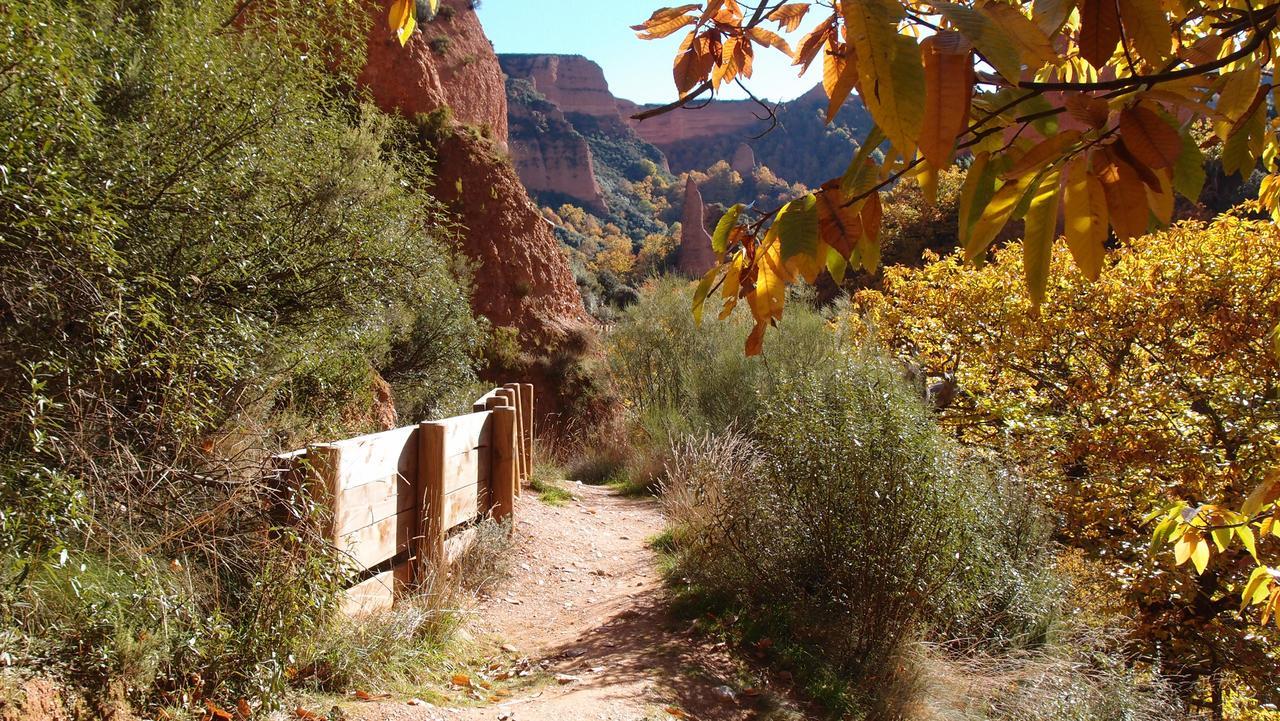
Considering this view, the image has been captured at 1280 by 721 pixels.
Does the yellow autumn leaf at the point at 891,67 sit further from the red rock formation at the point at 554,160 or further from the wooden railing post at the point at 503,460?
the red rock formation at the point at 554,160

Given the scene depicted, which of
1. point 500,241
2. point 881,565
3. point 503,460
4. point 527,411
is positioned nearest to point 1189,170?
point 881,565

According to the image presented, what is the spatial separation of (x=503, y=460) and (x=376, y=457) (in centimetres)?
187

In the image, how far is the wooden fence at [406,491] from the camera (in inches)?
141

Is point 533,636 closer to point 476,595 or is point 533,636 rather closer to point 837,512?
point 476,595

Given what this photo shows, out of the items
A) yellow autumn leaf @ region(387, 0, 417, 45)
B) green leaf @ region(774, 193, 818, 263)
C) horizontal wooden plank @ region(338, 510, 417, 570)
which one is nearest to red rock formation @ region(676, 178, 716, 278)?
horizontal wooden plank @ region(338, 510, 417, 570)

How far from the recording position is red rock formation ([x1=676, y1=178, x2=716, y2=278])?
44.9 meters

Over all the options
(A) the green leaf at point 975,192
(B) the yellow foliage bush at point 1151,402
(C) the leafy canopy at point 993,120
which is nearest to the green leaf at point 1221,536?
(C) the leafy canopy at point 993,120

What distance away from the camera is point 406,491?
446 centimetres

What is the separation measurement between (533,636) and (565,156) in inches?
2738

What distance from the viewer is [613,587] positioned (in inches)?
227

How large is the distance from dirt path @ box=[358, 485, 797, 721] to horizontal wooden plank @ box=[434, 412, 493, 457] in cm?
106

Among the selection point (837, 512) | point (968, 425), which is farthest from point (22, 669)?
point (968, 425)

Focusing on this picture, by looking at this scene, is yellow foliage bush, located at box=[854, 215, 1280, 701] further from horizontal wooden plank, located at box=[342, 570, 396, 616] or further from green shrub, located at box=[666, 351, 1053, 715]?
horizontal wooden plank, located at box=[342, 570, 396, 616]

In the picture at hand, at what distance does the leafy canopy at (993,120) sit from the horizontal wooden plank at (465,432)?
373cm
